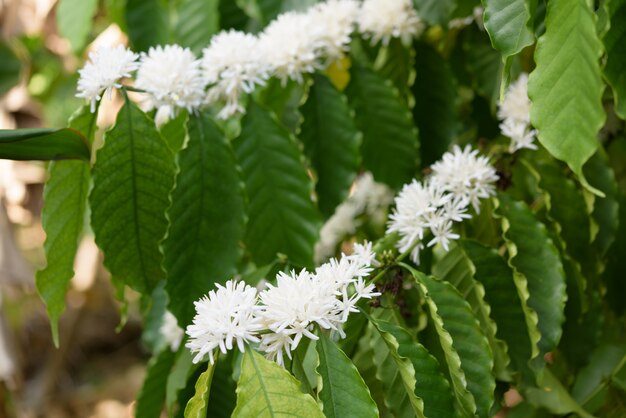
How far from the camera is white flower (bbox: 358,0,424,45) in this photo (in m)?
1.03

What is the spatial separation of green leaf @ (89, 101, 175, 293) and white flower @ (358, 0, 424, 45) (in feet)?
1.19

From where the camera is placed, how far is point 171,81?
816mm

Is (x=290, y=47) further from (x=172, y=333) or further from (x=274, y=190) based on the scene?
(x=172, y=333)

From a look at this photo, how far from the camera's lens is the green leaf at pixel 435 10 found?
3.22 feet

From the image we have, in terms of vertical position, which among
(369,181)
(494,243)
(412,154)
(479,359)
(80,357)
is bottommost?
(479,359)

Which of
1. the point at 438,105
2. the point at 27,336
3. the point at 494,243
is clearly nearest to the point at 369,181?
the point at 438,105

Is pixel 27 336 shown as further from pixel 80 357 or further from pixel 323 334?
pixel 323 334

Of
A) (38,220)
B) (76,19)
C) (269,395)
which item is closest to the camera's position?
(269,395)

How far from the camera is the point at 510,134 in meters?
0.90

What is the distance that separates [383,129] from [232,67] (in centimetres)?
23

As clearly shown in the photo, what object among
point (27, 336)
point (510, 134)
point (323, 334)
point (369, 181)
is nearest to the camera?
point (323, 334)

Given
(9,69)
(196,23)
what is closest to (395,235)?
(196,23)

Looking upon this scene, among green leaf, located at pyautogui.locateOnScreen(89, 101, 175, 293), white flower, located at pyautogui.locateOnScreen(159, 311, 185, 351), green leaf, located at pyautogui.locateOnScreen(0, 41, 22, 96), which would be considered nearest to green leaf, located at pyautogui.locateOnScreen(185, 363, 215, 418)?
green leaf, located at pyautogui.locateOnScreen(89, 101, 175, 293)

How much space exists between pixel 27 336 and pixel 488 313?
279 cm
